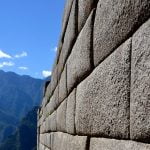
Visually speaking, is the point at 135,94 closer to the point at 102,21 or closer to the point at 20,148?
the point at 102,21

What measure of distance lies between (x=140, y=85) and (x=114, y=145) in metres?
0.40

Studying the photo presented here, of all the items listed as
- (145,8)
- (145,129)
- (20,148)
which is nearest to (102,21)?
(145,8)

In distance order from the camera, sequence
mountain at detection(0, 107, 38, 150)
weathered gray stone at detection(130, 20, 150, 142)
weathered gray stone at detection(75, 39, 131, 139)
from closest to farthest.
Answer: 1. weathered gray stone at detection(130, 20, 150, 142)
2. weathered gray stone at detection(75, 39, 131, 139)
3. mountain at detection(0, 107, 38, 150)

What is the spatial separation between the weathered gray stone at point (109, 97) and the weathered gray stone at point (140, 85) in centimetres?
9

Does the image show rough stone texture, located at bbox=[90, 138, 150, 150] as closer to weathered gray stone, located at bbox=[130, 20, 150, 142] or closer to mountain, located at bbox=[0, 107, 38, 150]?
weathered gray stone, located at bbox=[130, 20, 150, 142]

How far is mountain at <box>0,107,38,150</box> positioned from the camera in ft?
331

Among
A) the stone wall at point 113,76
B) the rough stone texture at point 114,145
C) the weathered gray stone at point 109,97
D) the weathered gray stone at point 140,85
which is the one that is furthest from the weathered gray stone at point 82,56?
the weathered gray stone at point 140,85

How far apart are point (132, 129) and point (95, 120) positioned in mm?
637

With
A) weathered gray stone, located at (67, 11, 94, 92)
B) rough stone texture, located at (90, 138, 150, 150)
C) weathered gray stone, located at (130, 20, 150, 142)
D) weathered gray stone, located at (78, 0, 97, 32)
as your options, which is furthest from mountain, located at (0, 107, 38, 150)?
weathered gray stone, located at (130, 20, 150, 142)

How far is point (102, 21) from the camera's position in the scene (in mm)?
2129

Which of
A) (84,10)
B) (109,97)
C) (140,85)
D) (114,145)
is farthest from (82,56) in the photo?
(140,85)

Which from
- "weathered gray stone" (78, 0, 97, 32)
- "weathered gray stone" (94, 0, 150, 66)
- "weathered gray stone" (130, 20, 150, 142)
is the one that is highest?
"weathered gray stone" (78, 0, 97, 32)

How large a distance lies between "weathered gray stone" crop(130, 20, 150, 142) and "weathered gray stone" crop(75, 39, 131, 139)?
0.09 metres

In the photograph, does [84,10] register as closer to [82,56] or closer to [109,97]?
[82,56]
